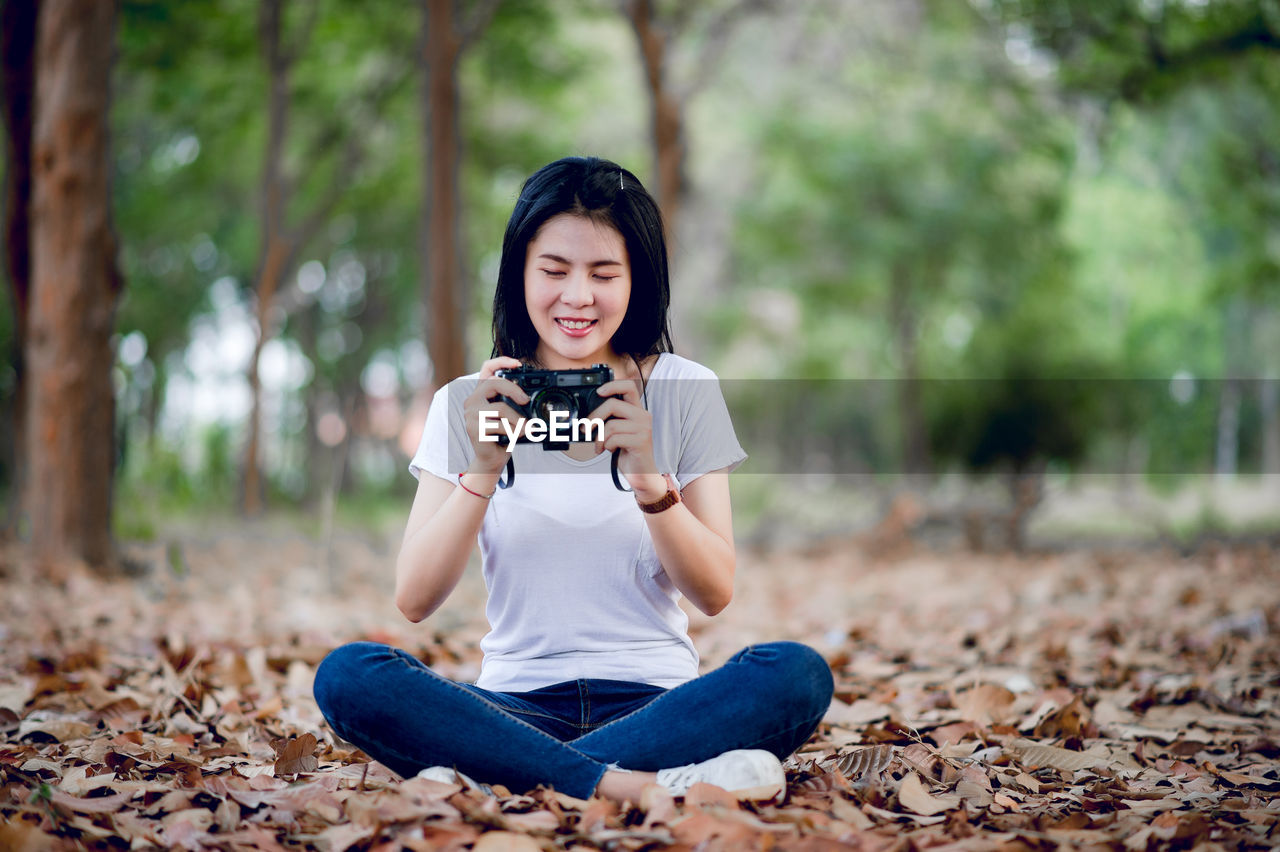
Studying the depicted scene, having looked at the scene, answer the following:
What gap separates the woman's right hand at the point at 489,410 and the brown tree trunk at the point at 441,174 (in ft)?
18.5

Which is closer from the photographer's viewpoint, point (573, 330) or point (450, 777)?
point (450, 777)

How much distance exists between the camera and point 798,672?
2.06m

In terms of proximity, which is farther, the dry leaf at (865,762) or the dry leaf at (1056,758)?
the dry leaf at (1056,758)

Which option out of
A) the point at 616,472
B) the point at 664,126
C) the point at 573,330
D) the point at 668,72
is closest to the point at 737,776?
the point at 616,472

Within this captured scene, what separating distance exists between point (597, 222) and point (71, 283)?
4.48 metres

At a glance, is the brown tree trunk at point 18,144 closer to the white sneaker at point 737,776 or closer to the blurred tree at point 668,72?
the blurred tree at point 668,72

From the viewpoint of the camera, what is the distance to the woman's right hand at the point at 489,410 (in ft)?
6.86

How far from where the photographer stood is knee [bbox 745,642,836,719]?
2055 millimetres

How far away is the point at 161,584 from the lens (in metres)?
5.45

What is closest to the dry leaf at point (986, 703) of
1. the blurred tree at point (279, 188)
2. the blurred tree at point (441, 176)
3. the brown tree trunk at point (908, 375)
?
the blurred tree at point (441, 176)

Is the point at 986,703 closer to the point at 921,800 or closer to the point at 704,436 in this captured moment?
the point at 921,800

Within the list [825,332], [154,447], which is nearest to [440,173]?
[154,447]

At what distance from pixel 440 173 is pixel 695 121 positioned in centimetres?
982

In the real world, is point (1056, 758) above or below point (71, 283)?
below
